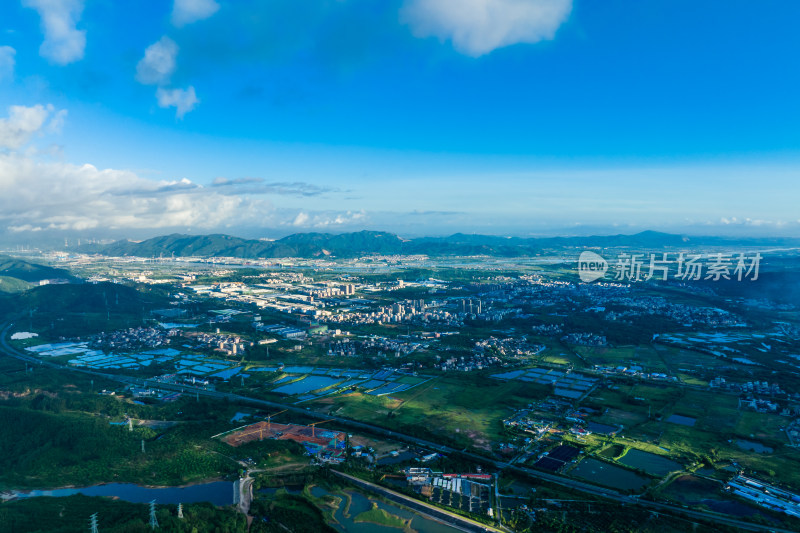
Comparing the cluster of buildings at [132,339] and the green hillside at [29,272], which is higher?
the green hillside at [29,272]

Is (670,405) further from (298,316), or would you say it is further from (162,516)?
(298,316)

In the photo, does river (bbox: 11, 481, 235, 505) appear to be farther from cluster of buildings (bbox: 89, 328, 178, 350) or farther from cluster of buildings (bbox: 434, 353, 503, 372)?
cluster of buildings (bbox: 89, 328, 178, 350)

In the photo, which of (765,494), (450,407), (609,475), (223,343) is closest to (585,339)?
(450,407)

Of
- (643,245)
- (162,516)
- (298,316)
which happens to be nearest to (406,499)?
(162,516)

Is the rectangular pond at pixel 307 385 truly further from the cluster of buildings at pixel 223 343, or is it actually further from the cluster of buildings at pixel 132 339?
the cluster of buildings at pixel 132 339

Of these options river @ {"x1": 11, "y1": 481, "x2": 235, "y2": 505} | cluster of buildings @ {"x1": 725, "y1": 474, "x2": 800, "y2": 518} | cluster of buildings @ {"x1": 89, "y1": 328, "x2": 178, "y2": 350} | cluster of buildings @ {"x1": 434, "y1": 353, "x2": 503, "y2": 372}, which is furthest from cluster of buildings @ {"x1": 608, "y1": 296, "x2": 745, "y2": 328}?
river @ {"x1": 11, "y1": 481, "x2": 235, "y2": 505}

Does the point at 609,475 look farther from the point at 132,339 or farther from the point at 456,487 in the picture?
the point at 132,339

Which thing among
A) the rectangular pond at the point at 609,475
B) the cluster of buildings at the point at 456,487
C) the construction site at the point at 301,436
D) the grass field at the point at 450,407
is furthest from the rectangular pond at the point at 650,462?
the construction site at the point at 301,436
